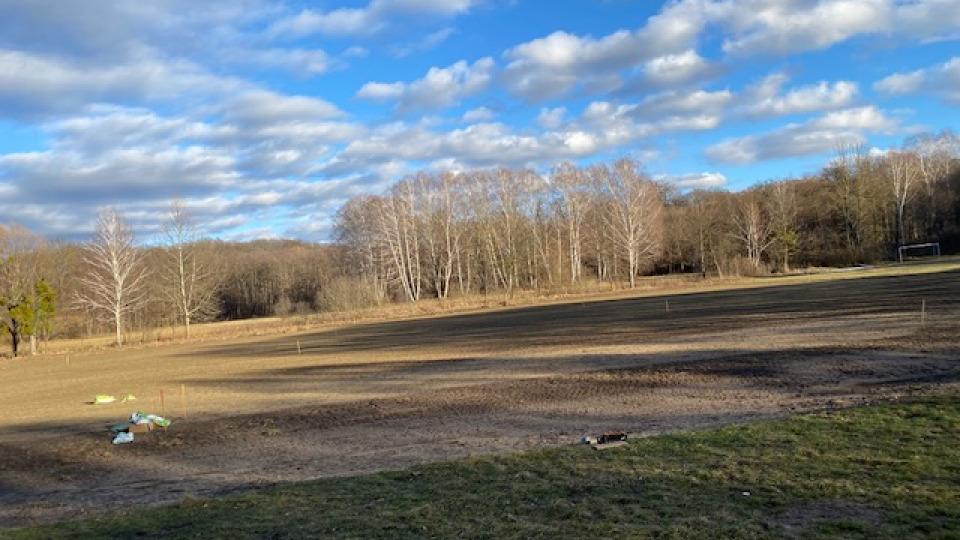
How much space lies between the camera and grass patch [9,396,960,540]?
19.0 feet

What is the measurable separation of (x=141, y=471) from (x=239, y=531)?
6257 millimetres

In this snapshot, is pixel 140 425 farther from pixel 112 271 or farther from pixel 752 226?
pixel 752 226

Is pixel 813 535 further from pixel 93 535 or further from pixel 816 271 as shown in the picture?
pixel 816 271

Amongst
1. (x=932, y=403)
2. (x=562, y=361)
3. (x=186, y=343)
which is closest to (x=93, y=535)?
(x=932, y=403)

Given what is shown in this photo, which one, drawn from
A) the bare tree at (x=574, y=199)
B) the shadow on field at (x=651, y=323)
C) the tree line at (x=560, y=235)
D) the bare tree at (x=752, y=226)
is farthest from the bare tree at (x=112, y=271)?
the bare tree at (x=752, y=226)

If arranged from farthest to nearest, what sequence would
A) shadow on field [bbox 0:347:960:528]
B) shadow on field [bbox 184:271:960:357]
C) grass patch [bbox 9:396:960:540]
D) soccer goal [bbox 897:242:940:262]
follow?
soccer goal [bbox 897:242:940:262] < shadow on field [bbox 184:271:960:357] < shadow on field [bbox 0:347:960:528] < grass patch [bbox 9:396:960:540]

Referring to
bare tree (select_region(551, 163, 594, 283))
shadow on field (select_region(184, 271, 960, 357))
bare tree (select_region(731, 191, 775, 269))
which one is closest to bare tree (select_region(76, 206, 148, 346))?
shadow on field (select_region(184, 271, 960, 357))

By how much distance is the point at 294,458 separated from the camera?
37.3 ft

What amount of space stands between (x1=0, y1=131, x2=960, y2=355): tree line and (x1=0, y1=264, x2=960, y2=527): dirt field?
45941 mm

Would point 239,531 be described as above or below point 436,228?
below

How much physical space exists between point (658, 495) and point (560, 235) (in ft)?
271

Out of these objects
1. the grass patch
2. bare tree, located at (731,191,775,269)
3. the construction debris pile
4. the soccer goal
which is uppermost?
bare tree, located at (731,191,775,269)

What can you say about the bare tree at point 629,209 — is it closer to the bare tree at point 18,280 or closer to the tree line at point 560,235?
the tree line at point 560,235

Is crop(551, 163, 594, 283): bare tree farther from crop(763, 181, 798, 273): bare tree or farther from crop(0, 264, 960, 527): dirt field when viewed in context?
crop(0, 264, 960, 527): dirt field
